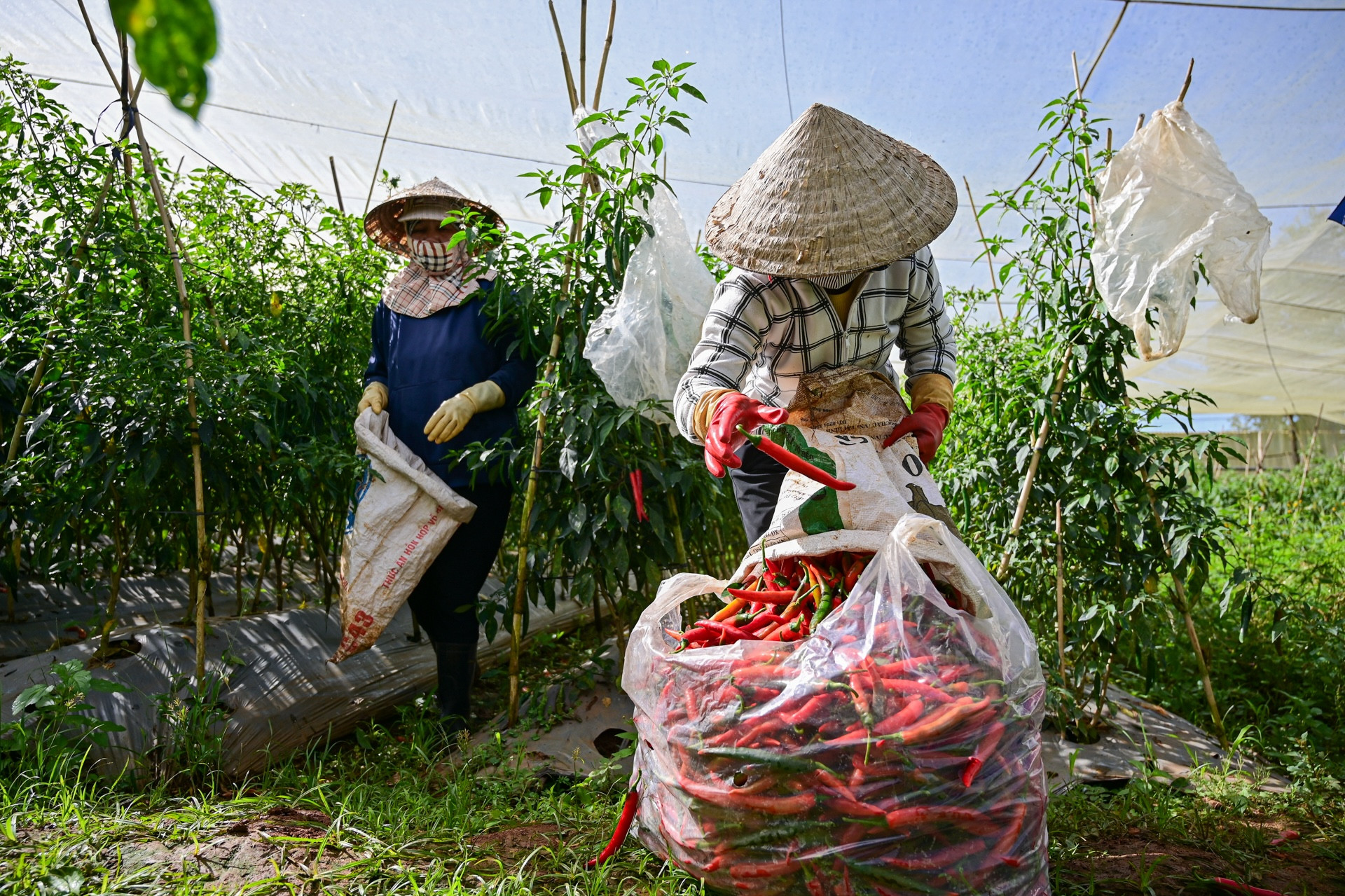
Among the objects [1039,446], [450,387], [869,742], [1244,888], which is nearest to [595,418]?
[450,387]

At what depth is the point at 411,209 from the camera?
301 centimetres

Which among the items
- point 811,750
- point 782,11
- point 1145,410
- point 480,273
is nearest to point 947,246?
point 782,11

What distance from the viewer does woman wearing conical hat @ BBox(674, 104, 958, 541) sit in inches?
69.1

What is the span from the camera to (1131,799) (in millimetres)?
2230

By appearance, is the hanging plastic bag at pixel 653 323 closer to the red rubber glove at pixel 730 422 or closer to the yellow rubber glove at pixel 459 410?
the yellow rubber glove at pixel 459 410

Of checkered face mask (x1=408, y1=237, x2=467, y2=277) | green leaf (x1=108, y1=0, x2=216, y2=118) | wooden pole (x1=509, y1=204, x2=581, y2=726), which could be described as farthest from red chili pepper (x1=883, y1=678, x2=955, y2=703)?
checkered face mask (x1=408, y1=237, x2=467, y2=277)

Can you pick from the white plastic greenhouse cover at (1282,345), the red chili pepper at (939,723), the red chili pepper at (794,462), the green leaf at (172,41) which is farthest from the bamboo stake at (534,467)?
the white plastic greenhouse cover at (1282,345)

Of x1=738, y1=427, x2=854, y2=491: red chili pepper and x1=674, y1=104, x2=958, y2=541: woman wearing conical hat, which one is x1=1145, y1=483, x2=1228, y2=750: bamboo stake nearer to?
x1=674, y1=104, x2=958, y2=541: woman wearing conical hat

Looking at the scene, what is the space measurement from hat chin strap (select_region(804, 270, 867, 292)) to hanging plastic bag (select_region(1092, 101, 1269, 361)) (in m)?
0.93

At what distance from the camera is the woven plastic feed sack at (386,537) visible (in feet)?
8.82

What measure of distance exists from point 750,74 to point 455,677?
3.50m

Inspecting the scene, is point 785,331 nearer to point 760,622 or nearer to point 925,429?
point 925,429

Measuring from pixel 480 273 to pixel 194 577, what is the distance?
134 cm

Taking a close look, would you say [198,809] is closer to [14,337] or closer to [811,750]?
[811,750]
